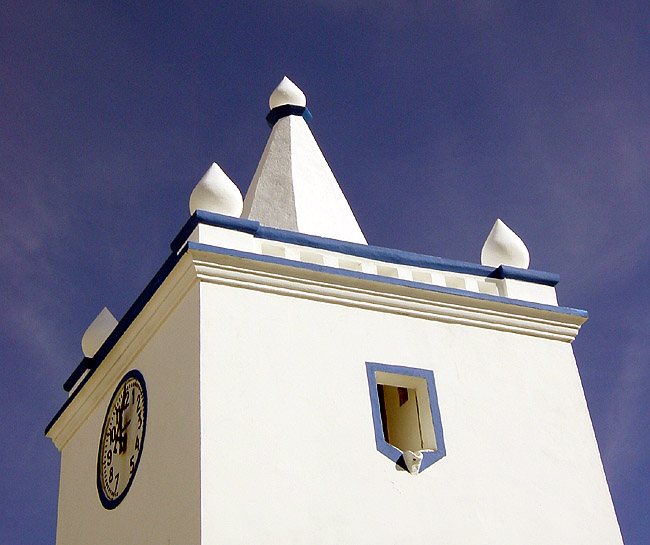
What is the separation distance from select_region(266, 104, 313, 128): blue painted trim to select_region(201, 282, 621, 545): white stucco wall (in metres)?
4.16

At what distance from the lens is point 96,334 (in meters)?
11.9

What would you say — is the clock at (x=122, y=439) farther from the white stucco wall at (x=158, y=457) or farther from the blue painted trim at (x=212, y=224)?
the blue painted trim at (x=212, y=224)

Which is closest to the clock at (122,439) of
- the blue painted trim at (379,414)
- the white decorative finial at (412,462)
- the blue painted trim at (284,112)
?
the blue painted trim at (379,414)

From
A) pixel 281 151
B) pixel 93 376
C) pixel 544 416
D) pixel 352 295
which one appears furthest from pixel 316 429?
pixel 281 151

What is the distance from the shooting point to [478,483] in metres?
9.84

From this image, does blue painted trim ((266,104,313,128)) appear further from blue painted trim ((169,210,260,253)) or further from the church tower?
blue painted trim ((169,210,260,253))

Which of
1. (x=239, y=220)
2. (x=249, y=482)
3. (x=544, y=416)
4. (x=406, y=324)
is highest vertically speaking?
(x=239, y=220)

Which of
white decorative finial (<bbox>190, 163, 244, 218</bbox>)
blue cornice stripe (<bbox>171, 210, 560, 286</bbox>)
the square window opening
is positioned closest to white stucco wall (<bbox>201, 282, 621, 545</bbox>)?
the square window opening

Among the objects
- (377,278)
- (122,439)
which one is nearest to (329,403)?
(377,278)

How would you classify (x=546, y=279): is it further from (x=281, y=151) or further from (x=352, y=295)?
(x=281, y=151)

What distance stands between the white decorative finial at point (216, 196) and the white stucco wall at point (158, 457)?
2.91 ft

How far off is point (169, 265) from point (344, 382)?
5.98ft

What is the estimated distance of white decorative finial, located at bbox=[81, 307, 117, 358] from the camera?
466 inches

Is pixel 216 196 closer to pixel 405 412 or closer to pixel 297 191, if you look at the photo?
pixel 297 191
